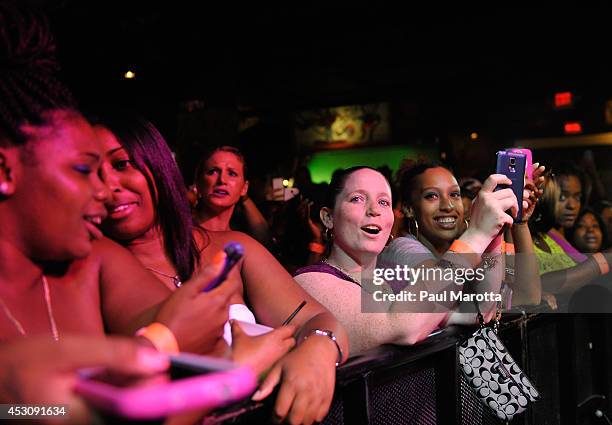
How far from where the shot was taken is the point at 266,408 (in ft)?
4.83

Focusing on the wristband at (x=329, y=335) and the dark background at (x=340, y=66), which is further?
the dark background at (x=340, y=66)

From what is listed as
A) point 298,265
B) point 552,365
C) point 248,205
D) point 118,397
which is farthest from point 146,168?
point 248,205

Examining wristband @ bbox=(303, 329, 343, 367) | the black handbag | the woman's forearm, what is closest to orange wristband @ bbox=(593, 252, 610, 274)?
the woman's forearm

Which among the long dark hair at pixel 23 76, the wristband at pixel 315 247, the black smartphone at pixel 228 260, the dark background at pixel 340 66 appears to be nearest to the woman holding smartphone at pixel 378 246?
the wristband at pixel 315 247

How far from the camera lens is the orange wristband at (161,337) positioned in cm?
112

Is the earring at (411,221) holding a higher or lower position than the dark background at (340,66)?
lower

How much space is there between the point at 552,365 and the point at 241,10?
4.74 meters

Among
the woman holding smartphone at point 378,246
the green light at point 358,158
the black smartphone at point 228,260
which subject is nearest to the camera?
the black smartphone at point 228,260

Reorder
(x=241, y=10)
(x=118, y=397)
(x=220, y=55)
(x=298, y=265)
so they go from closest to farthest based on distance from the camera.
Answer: (x=118, y=397), (x=298, y=265), (x=241, y=10), (x=220, y=55)

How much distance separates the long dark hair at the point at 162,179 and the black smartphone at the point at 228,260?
27.5 inches

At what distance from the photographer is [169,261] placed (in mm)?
1878

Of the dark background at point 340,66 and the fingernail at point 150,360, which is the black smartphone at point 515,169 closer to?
the fingernail at point 150,360

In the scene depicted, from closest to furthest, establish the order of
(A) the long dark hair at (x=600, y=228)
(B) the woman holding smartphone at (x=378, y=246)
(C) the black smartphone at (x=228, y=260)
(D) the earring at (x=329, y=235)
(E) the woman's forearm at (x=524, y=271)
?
(C) the black smartphone at (x=228, y=260), (B) the woman holding smartphone at (x=378, y=246), (D) the earring at (x=329, y=235), (E) the woman's forearm at (x=524, y=271), (A) the long dark hair at (x=600, y=228)

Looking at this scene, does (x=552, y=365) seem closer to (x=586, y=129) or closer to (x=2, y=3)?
(x=2, y=3)
